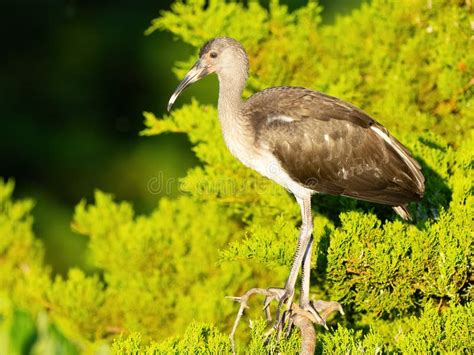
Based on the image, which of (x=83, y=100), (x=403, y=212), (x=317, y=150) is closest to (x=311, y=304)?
(x=403, y=212)

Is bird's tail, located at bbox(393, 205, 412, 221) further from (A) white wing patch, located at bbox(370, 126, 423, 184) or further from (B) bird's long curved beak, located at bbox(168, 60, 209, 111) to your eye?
(B) bird's long curved beak, located at bbox(168, 60, 209, 111)

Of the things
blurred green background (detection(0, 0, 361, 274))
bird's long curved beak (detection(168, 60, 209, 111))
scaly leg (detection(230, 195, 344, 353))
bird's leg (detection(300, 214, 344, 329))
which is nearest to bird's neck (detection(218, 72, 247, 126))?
bird's long curved beak (detection(168, 60, 209, 111))

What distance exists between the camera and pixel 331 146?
6.18 m

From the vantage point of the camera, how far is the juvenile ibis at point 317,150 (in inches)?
237

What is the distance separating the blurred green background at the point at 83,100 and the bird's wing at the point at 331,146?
16.8 feet

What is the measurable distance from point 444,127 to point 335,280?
8.86ft

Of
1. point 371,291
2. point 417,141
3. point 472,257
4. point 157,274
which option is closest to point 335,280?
point 371,291

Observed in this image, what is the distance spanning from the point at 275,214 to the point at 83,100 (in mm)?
5261

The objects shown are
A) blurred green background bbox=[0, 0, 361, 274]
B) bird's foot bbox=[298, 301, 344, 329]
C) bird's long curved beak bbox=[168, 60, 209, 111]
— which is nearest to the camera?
bird's foot bbox=[298, 301, 344, 329]

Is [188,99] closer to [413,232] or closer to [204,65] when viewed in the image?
[204,65]

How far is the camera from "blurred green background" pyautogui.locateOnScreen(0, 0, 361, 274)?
37.9ft

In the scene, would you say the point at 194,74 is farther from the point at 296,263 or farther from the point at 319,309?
the point at 319,309

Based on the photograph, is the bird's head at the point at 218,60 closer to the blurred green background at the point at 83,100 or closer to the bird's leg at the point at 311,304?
the bird's leg at the point at 311,304

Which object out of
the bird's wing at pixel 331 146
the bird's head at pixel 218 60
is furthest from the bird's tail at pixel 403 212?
the bird's head at pixel 218 60
